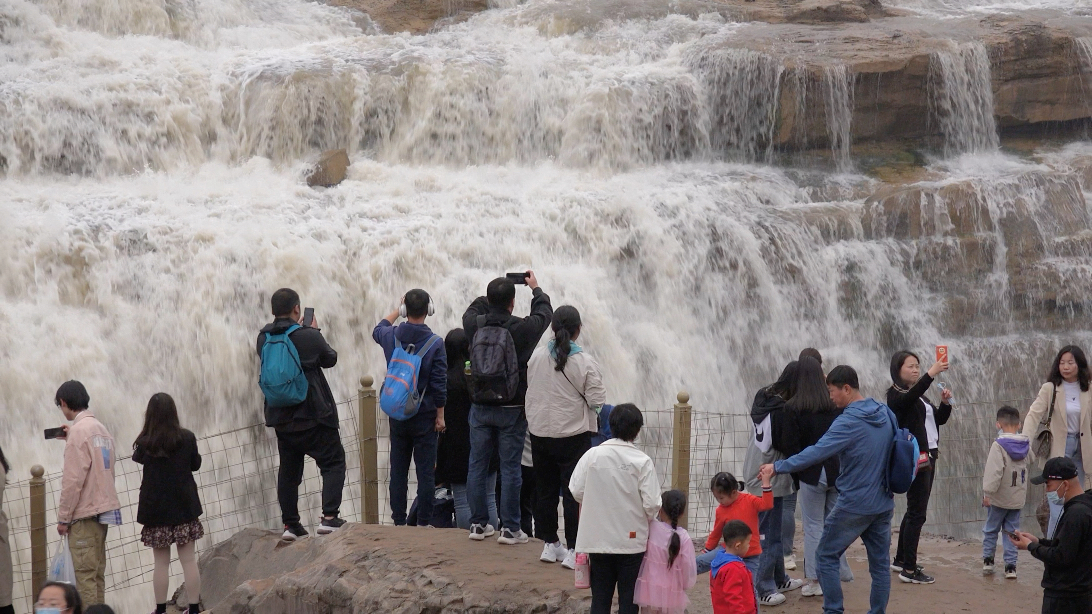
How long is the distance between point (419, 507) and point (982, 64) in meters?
12.8

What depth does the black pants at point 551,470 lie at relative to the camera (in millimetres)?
6484

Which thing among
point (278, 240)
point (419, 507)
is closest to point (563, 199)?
point (278, 240)

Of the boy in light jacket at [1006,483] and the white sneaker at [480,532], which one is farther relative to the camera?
the boy in light jacket at [1006,483]

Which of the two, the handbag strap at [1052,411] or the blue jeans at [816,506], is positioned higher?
the handbag strap at [1052,411]

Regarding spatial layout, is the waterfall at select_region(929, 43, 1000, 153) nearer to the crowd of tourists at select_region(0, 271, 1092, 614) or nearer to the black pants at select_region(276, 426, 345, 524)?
the crowd of tourists at select_region(0, 271, 1092, 614)

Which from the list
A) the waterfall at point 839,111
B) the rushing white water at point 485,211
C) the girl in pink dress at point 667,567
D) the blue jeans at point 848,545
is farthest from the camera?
the waterfall at point 839,111

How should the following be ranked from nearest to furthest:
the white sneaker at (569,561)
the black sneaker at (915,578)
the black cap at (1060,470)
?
the black cap at (1060,470)
the white sneaker at (569,561)
the black sneaker at (915,578)

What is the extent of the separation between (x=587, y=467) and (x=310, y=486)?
559cm

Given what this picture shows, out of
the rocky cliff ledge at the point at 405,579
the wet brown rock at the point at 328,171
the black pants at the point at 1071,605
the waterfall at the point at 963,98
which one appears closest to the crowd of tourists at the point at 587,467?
the black pants at the point at 1071,605

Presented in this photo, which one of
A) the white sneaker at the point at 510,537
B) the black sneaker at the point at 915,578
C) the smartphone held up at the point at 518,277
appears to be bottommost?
the black sneaker at the point at 915,578

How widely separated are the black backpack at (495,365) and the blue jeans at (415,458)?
2.18 feet

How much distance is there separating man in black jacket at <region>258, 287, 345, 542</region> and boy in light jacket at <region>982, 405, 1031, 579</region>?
456 cm

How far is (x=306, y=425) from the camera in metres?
7.16

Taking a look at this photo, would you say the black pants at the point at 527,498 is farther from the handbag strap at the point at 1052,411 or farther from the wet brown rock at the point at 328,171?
the wet brown rock at the point at 328,171
